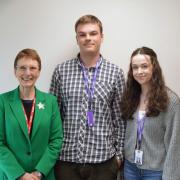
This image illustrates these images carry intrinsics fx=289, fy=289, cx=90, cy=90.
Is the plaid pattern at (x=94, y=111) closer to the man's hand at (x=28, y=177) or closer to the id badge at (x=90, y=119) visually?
the id badge at (x=90, y=119)

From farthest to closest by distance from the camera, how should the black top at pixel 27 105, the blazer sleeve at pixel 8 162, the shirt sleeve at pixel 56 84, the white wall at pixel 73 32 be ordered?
the white wall at pixel 73 32 < the shirt sleeve at pixel 56 84 < the black top at pixel 27 105 < the blazer sleeve at pixel 8 162

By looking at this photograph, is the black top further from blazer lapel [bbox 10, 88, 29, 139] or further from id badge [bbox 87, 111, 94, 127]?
id badge [bbox 87, 111, 94, 127]

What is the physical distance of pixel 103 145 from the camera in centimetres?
222

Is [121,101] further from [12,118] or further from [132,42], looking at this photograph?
[12,118]

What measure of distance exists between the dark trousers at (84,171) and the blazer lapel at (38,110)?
0.42 meters

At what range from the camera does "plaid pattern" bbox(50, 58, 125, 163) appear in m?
2.21

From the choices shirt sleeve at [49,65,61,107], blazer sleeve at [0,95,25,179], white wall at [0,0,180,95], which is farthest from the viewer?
white wall at [0,0,180,95]

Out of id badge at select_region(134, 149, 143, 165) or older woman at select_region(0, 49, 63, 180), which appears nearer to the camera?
older woman at select_region(0, 49, 63, 180)

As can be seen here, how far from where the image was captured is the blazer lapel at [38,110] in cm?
201

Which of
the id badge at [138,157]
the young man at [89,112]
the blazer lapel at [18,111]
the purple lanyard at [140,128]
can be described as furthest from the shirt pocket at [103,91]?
the blazer lapel at [18,111]

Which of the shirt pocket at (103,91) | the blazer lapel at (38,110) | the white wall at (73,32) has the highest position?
the white wall at (73,32)

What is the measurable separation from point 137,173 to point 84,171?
15.7 inches

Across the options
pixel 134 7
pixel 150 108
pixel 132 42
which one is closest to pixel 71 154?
pixel 150 108

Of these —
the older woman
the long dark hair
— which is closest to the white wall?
the long dark hair
